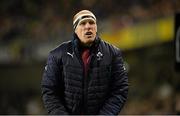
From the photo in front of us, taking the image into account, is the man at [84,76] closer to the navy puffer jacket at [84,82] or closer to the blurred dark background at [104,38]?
the navy puffer jacket at [84,82]

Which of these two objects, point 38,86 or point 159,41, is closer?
point 159,41

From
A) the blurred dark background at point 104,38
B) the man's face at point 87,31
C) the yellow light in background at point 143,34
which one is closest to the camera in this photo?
the man's face at point 87,31

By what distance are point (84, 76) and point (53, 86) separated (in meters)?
0.19

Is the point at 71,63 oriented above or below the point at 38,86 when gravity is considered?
above

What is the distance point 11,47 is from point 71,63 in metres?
9.12

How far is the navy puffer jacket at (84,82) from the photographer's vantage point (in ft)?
10.7

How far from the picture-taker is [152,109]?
10688 mm

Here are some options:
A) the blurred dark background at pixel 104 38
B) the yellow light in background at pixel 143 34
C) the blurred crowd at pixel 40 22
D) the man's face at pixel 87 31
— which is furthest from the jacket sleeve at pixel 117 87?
the blurred crowd at pixel 40 22

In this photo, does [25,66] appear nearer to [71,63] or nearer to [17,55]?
[17,55]

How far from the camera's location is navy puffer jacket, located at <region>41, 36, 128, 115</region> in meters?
3.26

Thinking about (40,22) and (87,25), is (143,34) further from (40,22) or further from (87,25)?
(87,25)

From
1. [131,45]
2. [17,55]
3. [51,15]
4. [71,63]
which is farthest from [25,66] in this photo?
[71,63]

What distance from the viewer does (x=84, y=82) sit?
3.26 meters

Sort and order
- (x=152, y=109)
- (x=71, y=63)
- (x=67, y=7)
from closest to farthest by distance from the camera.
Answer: (x=71, y=63) < (x=152, y=109) < (x=67, y=7)
